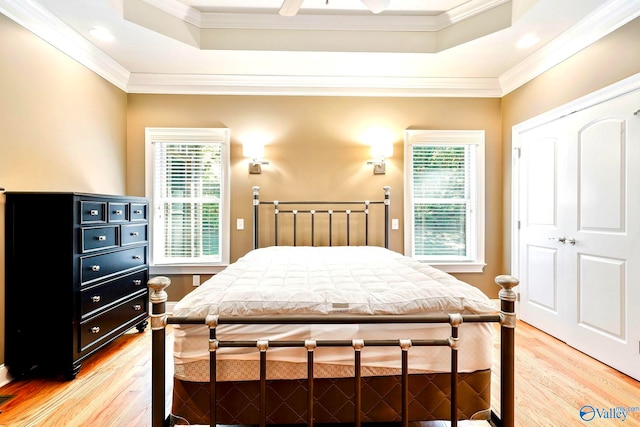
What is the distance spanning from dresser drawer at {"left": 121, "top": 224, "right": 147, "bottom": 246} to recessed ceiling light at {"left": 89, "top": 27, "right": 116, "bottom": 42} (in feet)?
5.34

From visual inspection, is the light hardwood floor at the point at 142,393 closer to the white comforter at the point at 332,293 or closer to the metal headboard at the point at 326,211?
the white comforter at the point at 332,293

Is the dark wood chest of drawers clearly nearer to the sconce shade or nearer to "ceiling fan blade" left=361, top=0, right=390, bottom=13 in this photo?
the sconce shade

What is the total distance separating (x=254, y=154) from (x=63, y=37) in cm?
182

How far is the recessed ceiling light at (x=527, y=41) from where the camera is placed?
2.77m

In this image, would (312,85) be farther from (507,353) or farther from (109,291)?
(507,353)

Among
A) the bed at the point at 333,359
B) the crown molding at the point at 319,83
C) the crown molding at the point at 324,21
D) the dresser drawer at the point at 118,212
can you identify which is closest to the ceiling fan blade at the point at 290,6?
the crown molding at the point at 324,21

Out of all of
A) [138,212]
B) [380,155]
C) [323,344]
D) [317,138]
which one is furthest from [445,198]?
[138,212]

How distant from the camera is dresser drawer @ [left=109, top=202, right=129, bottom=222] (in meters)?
2.63

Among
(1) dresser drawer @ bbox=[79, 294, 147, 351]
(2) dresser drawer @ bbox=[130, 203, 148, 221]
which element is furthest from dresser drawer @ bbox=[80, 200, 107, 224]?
(1) dresser drawer @ bbox=[79, 294, 147, 351]

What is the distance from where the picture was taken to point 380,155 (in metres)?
3.57

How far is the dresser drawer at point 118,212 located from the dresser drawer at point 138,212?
84 millimetres

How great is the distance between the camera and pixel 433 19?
2.93 meters

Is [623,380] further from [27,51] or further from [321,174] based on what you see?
[27,51]

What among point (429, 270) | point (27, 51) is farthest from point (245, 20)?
point (429, 270)
